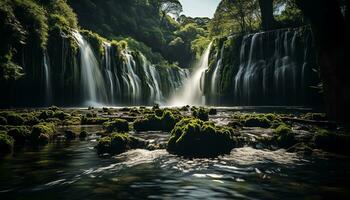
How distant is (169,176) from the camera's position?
7.88 meters

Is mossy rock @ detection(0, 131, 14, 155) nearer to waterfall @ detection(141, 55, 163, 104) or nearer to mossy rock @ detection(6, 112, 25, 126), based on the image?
mossy rock @ detection(6, 112, 25, 126)

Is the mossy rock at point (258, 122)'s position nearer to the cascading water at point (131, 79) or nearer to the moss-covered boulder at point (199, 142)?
the moss-covered boulder at point (199, 142)

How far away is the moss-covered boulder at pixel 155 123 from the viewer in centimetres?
1691

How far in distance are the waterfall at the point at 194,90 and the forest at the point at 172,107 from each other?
37cm

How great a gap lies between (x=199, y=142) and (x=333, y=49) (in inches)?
385

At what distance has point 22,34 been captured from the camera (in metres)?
37.8

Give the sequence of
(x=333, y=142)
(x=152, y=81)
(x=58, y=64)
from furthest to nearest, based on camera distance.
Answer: (x=152, y=81)
(x=58, y=64)
(x=333, y=142)

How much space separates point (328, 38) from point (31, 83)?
35.2m

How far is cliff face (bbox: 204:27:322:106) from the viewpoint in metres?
45.2

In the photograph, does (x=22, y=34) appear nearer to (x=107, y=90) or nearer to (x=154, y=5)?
(x=107, y=90)

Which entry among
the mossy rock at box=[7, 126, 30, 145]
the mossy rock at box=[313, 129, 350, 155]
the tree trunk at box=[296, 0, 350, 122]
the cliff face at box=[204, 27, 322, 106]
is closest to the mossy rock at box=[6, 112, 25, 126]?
the mossy rock at box=[7, 126, 30, 145]

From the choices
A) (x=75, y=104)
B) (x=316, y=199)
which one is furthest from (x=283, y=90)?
(x=316, y=199)

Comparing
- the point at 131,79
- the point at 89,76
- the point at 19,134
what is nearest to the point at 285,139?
the point at 19,134

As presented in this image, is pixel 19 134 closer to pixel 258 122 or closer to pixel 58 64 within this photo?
pixel 258 122
